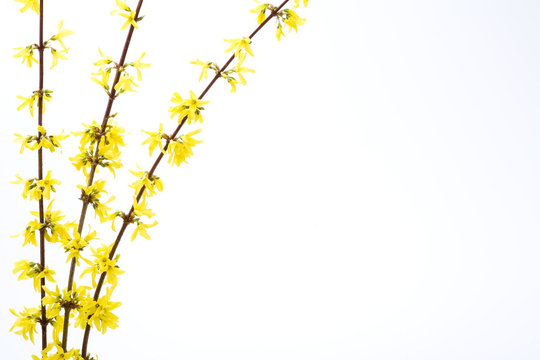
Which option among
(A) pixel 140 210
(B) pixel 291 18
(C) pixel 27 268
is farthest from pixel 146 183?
(B) pixel 291 18

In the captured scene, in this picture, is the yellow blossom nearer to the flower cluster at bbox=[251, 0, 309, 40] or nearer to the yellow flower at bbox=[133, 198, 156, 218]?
Result: the yellow flower at bbox=[133, 198, 156, 218]

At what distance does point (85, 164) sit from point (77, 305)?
0.25 m

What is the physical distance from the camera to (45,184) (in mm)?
1047

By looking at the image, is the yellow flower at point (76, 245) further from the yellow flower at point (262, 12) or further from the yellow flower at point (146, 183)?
the yellow flower at point (262, 12)

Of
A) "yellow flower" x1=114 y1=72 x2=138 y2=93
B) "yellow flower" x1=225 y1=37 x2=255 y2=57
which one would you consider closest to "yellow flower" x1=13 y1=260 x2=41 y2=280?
"yellow flower" x1=114 y1=72 x2=138 y2=93

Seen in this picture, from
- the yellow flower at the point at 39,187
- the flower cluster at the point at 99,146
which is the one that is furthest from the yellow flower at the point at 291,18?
the yellow flower at the point at 39,187

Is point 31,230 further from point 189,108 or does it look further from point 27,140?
point 189,108

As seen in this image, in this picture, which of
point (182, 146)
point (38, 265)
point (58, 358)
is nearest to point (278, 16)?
point (182, 146)

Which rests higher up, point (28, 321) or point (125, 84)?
point (125, 84)

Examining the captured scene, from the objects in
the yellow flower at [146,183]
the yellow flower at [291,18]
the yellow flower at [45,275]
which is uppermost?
the yellow flower at [291,18]

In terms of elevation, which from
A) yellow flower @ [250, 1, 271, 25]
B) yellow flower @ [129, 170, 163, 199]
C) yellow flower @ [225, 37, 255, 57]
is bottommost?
yellow flower @ [129, 170, 163, 199]

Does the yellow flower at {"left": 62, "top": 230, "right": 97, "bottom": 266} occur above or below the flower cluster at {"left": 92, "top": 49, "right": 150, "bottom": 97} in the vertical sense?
below

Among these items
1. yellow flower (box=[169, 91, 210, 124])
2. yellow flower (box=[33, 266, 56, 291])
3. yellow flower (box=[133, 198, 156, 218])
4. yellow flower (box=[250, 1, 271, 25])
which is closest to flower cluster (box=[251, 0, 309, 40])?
yellow flower (box=[250, 1, 271, 25])

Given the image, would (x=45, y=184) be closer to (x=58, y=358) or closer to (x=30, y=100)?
(x=30, y=100)
